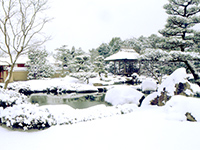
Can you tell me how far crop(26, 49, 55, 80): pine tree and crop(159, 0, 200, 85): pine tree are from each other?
13.6 meters

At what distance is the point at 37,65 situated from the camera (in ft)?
61.7

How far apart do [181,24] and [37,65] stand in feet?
48.4

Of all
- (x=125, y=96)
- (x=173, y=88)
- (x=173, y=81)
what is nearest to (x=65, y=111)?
(x=125, y=96)

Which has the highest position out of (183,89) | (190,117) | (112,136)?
(183,89)

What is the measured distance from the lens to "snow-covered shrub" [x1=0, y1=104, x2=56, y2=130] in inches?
159

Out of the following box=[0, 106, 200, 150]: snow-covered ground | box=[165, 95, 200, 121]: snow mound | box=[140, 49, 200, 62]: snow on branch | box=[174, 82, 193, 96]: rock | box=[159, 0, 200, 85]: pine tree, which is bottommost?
box=[0, 106, 200, 150]: snow-covered ground

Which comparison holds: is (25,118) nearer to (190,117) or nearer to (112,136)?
(112,136)

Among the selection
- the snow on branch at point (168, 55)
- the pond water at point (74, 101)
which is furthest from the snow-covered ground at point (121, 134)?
the pond water at point (74, 101)

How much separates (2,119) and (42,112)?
36.8 inches

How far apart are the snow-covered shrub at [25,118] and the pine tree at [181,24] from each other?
291 inches

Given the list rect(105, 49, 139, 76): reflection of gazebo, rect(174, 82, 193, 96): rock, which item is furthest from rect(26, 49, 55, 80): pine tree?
rect(174, 82, 193, 96): rock

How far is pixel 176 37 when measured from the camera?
9.09m

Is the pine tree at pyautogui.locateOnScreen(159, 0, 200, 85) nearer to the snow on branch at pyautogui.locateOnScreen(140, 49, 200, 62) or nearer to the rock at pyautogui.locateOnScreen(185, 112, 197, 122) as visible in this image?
the snow on branch at pyautogui.locateOnScreen(140, 49, 200, 62)

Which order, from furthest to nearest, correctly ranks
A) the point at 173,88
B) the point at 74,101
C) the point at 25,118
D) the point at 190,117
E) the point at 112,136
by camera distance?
the point at 74,101, the point at 173,88, the point at 190,117, the point at 25,118, the point at 112,136
